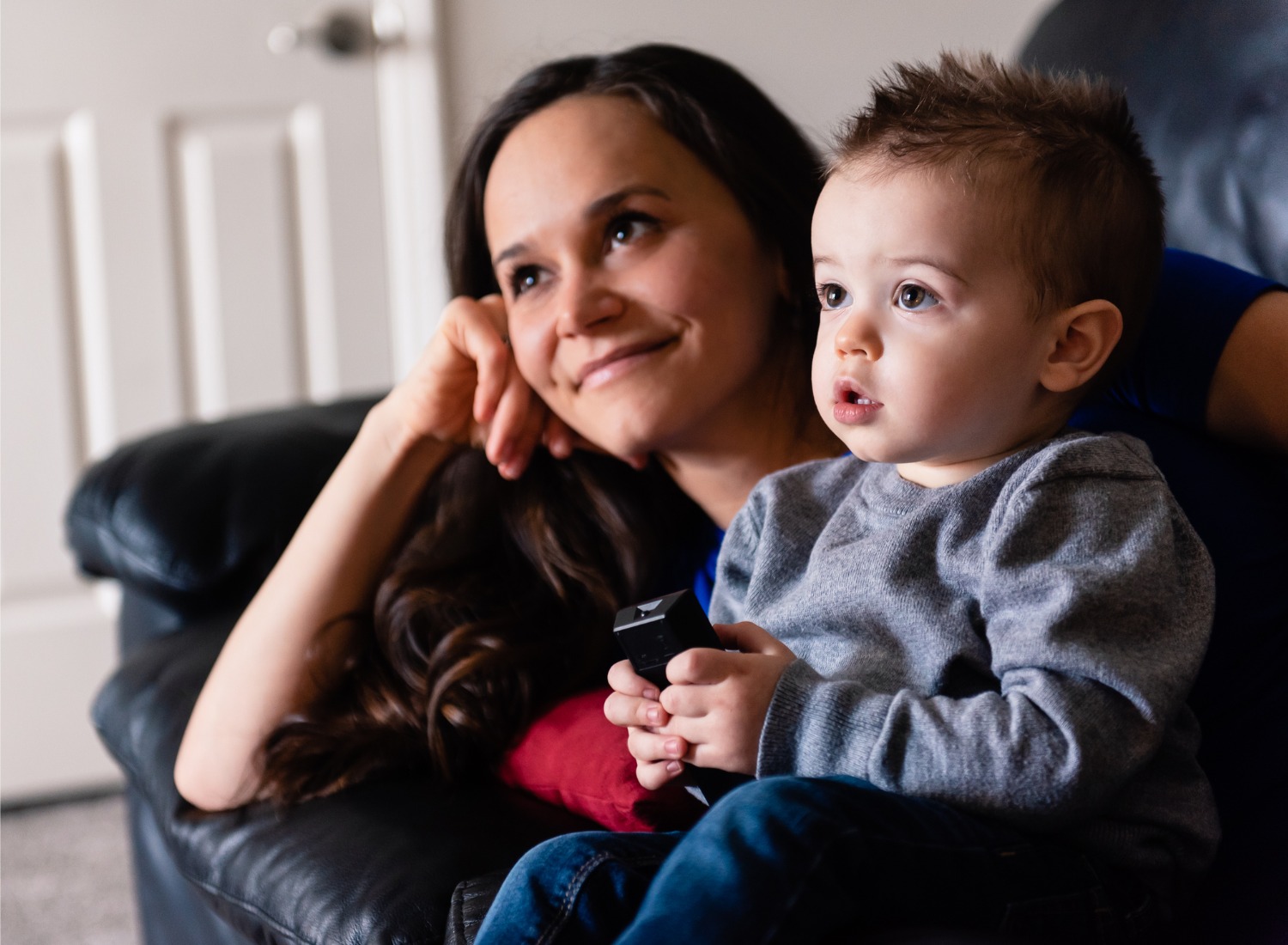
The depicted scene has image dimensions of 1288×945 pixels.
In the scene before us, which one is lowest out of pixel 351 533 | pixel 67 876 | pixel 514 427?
pixel 67 876

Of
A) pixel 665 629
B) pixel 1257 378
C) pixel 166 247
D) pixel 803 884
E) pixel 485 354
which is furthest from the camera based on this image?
pixel 166 247

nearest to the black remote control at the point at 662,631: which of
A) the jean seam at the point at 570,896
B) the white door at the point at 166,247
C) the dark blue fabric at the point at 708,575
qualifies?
the jean seam at the point at 570,896

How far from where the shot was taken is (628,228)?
3.80ft

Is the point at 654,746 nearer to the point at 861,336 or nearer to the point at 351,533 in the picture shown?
the point at 861,336

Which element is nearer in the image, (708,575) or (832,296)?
(832,296)

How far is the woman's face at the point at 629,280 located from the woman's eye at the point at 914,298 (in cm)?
36

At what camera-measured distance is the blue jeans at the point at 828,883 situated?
66cm

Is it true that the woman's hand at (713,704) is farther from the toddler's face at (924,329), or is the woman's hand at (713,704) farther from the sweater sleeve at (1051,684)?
the toddler's face at (924,329)

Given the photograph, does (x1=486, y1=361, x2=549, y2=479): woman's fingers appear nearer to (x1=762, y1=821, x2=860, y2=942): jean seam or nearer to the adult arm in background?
the adult arm in background

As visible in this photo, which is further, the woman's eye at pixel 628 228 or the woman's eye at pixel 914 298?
the woman's eye at pixel 628 228

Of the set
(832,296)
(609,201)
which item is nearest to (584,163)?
(609,201)

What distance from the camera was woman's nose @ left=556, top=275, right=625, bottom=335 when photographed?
1.13 meters

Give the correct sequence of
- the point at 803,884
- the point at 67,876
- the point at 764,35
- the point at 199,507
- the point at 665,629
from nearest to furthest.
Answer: the point at 803,884
the point at 665,629
the point at 199,507
the point at 67,876
the point at 764,35

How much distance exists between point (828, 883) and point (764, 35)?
83.7 inches
